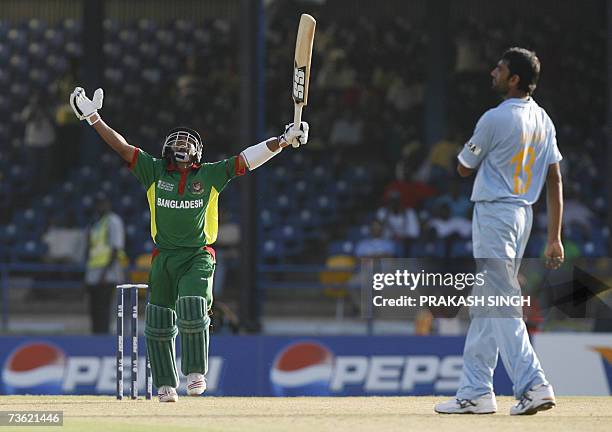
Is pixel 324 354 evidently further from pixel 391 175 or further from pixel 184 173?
pixel 391 175

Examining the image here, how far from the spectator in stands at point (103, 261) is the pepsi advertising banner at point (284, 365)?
81.6 inches

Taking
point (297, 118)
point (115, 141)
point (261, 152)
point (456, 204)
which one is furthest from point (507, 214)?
point (456, 204)

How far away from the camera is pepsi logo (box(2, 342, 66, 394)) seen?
48.4 feet

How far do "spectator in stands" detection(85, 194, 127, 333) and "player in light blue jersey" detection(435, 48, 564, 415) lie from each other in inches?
351

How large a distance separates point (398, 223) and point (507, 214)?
9.63m

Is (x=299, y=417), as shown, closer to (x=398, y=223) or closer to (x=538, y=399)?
(x=538, y=399)

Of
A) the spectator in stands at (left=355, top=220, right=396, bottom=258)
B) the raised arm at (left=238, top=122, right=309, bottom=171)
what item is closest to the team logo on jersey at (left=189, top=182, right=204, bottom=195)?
the raised arm at (left=238, top=122, right=309, bottom=171)

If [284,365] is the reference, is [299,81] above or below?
above

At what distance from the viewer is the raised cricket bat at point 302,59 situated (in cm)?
976

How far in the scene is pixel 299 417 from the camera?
27.9ft

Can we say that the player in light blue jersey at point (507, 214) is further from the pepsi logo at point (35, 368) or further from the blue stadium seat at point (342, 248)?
the blue stadium seat at point (342, 248)

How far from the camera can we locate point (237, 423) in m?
8.12

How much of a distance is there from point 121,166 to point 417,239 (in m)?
6.60

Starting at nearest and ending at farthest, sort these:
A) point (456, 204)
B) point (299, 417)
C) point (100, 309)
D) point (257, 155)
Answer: point (299, 417) < point (257, 155) < point (100, 309) < point (456, 204)
